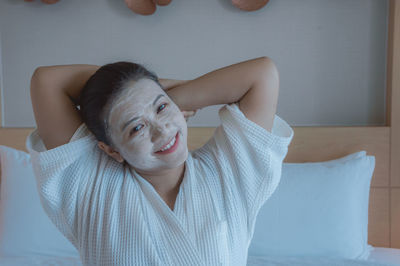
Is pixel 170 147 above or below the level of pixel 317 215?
above

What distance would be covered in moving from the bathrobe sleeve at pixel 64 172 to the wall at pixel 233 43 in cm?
103

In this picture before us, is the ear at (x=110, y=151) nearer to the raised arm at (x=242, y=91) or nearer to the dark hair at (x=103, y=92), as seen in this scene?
the dark hair at (x=103, y=92)

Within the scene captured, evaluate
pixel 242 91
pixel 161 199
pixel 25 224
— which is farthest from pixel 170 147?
pixel 25 224

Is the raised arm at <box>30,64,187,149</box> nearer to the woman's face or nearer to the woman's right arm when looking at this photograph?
the woman's right arm

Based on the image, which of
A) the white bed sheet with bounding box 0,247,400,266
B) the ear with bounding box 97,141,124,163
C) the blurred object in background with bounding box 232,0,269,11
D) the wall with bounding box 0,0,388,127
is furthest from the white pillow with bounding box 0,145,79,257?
the blurred object in background with bounding box 232,0,269,11

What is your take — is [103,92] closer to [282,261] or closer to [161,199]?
[161,199]

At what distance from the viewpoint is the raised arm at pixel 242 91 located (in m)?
0.97

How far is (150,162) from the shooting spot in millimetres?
884

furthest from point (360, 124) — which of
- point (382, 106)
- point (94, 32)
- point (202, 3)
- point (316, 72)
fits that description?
point (94, 32)

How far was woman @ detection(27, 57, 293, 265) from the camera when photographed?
89 centimetres

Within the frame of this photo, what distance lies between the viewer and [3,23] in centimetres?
199

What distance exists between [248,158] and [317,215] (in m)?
0.74

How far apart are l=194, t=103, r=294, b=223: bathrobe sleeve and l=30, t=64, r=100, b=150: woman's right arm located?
39 centimetres

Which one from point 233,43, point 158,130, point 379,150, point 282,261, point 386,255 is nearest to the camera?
point 158,130
